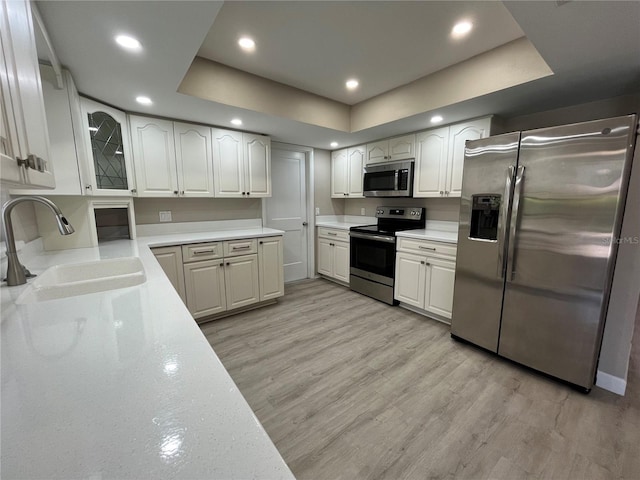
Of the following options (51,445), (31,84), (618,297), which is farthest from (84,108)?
(618,297)

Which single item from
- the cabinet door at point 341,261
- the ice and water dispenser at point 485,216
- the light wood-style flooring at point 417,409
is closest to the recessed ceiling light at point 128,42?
the light wood-style flooring at point 417,409

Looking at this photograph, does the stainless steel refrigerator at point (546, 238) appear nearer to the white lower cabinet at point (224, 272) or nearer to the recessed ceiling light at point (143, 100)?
the white lower cabinet at point (224, 272)

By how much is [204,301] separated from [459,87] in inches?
122

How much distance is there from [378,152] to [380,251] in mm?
1347

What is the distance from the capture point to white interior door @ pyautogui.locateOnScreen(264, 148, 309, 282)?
390 cm

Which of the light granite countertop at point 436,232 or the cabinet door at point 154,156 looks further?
the light granite countertop at point 436,232

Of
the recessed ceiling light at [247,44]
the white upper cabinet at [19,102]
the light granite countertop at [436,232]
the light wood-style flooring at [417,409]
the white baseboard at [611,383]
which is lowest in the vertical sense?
the light wood-style flooring at [417,409]

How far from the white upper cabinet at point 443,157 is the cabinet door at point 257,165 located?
6.02 ft

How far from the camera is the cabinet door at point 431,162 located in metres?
2.88

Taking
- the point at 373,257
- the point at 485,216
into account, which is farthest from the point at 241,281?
the point at 485,216

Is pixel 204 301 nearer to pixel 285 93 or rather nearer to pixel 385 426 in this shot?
pixel 385 426

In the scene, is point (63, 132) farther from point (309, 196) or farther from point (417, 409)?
point (417, 409)

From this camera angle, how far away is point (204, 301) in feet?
9.11

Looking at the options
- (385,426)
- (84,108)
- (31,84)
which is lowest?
(385,426)
